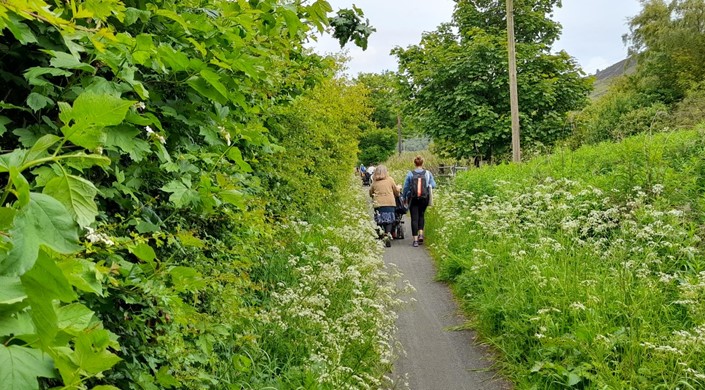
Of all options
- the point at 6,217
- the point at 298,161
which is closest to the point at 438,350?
the point at 298,161

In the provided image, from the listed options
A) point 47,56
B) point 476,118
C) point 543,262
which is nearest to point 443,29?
point 476,118

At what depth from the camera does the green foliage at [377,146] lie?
160 ft

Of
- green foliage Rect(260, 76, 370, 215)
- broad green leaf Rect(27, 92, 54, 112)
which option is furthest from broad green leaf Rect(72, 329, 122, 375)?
green foliage Rect(260, 76, 370, 215)

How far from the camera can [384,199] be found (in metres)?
9.88

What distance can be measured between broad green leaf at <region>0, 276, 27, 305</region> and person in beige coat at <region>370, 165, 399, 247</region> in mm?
9305

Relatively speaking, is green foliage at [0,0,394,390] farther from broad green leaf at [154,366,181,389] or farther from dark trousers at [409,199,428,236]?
dark trousers at [409,199,428,236]

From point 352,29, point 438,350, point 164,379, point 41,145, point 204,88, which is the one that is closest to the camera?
point 41,145

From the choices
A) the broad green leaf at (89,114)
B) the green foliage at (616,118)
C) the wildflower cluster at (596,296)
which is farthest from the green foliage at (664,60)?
the broad green leaf at (89,114)

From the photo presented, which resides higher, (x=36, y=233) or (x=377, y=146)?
(x=377, y=146)

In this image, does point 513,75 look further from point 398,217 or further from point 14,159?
point 14,159

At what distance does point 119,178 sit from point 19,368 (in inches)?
33.4

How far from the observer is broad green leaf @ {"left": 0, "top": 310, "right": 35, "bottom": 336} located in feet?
2.14

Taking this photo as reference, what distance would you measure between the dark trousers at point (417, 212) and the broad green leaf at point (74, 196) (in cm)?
912

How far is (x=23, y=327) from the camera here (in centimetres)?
68
